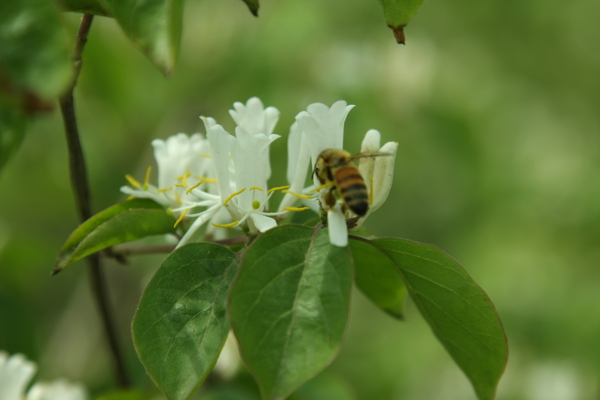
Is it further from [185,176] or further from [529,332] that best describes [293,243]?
[529,332]

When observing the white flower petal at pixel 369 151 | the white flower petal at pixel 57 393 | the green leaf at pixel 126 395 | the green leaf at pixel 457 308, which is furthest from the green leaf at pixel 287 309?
the white flower petal at pixel 57 393

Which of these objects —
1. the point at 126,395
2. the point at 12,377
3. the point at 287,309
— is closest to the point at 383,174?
the point at 287,309

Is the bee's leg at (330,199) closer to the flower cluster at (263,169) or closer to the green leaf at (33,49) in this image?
the flower cluster at (263,169)

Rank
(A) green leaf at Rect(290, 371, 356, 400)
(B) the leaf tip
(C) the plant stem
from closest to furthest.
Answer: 1. (B) the leaf tip
2. (C) the plant stem
3. (A) green leaf at Rect(290, 371, 356, 400)

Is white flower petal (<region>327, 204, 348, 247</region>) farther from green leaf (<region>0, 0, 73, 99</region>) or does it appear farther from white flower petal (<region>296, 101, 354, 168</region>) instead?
green leaf (<region>0, 0, 73, 99</region>)

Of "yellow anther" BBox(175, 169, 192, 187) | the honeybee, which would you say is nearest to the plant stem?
"yellow anther" BBox(175, 169, 192, 187)
